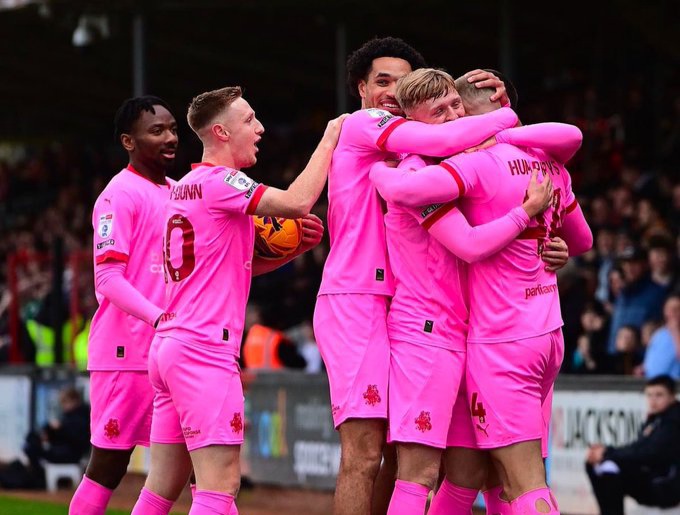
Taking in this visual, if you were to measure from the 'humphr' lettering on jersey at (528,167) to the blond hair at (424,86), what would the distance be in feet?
1.39

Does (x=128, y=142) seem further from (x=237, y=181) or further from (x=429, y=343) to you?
(x=429, y=343)

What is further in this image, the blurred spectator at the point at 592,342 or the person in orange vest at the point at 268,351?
the person in orange vest at the point at 268,351

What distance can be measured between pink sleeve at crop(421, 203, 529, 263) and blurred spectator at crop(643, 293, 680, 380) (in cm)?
515

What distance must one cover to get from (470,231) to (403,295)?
0.44 m

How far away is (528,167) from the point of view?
6105mm

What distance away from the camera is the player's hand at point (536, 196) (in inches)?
236

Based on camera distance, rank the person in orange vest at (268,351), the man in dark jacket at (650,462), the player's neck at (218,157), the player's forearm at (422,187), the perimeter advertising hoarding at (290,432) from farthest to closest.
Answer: the person in orange vest at (268,351)
the perimeter advertising hoarding at (290,432)
the man in dark jacket at (650,462)
the player's neck at (218,157)
the player's forearm at (422,187)

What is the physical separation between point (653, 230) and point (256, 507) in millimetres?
4405

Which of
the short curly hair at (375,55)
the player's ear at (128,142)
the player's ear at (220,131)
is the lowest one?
the player's ear at (220,131)

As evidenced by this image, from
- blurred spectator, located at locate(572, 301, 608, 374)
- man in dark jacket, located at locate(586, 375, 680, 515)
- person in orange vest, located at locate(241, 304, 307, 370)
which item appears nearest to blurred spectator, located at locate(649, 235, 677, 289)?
blurred spectator, located at locate(572, 301, 608, 374)

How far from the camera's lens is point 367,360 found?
19.8 ft

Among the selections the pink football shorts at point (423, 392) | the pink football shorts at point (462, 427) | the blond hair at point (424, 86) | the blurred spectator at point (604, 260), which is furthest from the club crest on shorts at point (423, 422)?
the blurred spectator at point (604, 260)

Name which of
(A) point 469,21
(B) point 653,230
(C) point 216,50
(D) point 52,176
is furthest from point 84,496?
(D) point 52,176

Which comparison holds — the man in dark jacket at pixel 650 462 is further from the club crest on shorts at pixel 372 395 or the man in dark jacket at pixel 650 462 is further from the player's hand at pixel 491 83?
the club crest on shorts at pixel 372 395
